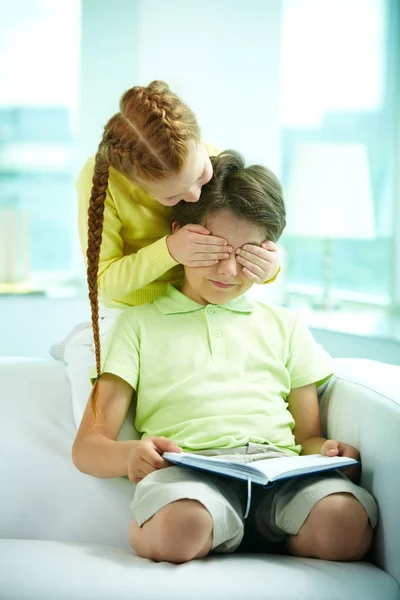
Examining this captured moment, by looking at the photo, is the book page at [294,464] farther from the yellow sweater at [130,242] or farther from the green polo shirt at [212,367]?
the yellow sweater at [130,242]

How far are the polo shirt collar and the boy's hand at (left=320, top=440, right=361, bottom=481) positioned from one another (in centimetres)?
33

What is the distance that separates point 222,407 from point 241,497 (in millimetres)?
183

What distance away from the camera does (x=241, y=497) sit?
55.2 inches

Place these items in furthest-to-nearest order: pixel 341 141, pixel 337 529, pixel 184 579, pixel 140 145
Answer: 1. pixel 341 141
2. pixel 140 145
3. pixel 337 529
4. pixel 184 579

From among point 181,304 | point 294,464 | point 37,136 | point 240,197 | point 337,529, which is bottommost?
point 337,529

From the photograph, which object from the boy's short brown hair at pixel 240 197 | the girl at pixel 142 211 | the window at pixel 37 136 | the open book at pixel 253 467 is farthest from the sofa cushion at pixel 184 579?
the window at pixel 37 136

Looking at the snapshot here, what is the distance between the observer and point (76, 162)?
366 cm

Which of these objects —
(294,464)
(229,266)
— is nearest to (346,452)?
(294,464)

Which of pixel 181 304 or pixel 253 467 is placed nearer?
pixel 253 467

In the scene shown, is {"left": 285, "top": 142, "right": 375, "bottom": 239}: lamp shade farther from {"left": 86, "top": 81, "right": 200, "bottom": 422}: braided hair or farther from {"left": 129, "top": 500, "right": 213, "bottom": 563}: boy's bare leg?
{"left": 129, "top": 500, "right": 213, "bottom": 563}: boy's bare leg

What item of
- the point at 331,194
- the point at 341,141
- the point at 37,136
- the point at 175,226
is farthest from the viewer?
the point at 37,136

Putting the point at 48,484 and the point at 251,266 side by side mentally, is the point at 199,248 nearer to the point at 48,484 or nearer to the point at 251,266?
the point at 251,266

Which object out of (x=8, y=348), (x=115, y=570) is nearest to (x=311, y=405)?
(x=115, y=570)

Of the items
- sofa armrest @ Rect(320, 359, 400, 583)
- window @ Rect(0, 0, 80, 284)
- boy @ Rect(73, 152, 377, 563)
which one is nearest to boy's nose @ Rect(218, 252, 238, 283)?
boy @ Rect(73, 152, 377, 563)
